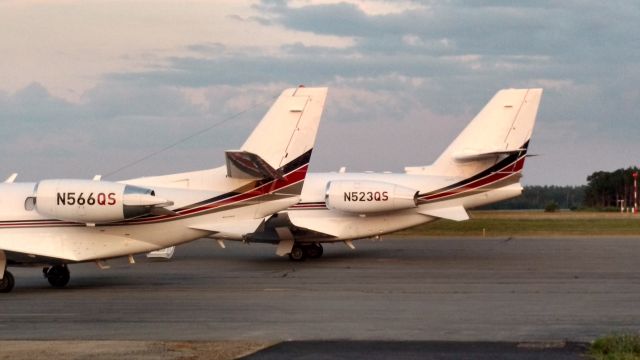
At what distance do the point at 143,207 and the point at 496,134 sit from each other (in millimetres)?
14984

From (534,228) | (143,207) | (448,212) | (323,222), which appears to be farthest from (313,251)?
(534,228)

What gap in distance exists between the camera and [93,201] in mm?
26219

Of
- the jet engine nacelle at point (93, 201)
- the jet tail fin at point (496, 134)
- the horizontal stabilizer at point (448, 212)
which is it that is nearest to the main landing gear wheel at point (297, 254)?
the horizontal stabilizer at point (448, 212)

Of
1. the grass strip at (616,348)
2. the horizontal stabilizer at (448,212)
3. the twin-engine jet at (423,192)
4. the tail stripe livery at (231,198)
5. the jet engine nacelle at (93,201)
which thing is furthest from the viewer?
the horizontal stabilizer at (448,212)

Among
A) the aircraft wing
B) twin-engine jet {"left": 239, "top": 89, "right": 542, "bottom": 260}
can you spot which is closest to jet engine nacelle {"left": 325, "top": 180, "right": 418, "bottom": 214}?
twin-engine jet {"left": 239, "top": 89, "right": 542, "bottom": 260}

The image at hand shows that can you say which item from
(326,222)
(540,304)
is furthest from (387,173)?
(540,304)

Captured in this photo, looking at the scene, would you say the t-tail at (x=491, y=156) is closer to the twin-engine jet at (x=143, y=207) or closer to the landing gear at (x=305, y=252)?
the landing gear at (x=305, y=252)

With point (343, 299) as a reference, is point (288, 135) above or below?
above

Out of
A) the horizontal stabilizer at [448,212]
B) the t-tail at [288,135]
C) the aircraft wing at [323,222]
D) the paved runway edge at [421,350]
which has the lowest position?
the paved runway edge at [421,350]

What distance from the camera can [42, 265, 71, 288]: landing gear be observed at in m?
28.4

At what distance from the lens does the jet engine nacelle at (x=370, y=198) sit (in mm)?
35438

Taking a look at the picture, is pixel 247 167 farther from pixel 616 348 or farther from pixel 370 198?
pixel 616 348

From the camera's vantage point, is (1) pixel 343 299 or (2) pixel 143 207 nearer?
(1) pixel 343 299

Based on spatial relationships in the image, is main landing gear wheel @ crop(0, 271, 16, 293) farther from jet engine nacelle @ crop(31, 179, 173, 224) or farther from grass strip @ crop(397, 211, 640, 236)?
grass strip @ crop(397, 211, 640, 236)
